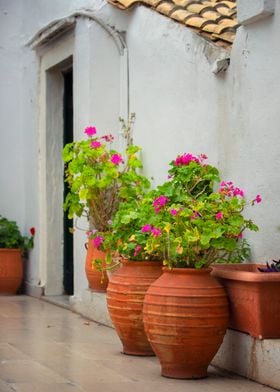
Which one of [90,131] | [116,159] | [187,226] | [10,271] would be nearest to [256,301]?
[187,226]

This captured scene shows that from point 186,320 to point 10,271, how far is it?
5647 millimetres

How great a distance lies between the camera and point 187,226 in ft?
19.6

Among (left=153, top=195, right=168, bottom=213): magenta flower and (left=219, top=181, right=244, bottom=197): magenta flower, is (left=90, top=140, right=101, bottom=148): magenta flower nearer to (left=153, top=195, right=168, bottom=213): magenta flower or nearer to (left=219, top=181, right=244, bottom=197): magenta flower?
(left=219, top=181, right=244, bottom=197): magenta flower

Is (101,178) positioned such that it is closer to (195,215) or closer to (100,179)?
(100,179)

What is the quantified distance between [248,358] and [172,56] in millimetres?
3161

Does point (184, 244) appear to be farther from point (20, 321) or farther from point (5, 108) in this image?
point (5, 108)

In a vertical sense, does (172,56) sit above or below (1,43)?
below

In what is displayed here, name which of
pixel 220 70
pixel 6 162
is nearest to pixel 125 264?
pixel 220 70

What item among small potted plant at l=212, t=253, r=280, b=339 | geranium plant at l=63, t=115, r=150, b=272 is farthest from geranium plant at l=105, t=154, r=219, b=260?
geranium plant at l=63, t=115, r=150, b=272

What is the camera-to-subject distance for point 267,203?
644cm

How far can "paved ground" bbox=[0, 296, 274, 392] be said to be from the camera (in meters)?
5.59

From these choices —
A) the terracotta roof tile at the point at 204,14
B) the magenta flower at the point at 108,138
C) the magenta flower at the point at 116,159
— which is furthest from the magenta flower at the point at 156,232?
the magenta flower at the point at 108,138

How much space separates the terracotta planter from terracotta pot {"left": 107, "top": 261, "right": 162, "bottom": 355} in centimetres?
88

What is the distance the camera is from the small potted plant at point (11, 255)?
36.2 ft
